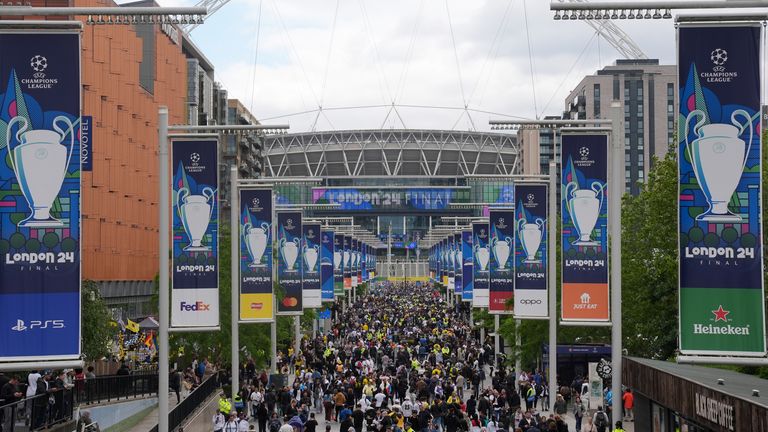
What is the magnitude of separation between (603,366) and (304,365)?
2780 cm

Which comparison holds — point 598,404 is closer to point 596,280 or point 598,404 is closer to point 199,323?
point 596,280

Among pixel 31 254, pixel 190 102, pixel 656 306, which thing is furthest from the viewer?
pixel 190 102

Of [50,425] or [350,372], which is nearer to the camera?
[50,425]

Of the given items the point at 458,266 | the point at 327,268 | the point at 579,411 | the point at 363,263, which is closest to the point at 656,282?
the point at 579,411

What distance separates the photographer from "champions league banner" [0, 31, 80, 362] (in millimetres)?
16219

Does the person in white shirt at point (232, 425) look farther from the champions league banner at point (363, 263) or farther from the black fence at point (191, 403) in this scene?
the champions league banner at point (363, 263)

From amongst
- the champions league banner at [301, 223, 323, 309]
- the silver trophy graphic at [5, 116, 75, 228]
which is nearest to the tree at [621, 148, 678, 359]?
the champions league banner at [301, 223, 323, 309]

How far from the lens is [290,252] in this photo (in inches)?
1922

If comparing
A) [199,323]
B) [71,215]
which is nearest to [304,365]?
[199,323]

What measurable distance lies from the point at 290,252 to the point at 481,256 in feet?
40.0

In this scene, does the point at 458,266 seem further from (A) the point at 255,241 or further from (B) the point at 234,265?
(A) the point at 255,241

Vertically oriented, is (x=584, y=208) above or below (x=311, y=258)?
above

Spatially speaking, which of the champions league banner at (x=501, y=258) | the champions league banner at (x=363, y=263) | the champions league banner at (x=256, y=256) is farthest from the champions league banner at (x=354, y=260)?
the champions league banner at (x=256, y=256)

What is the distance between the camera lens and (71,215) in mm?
16594
